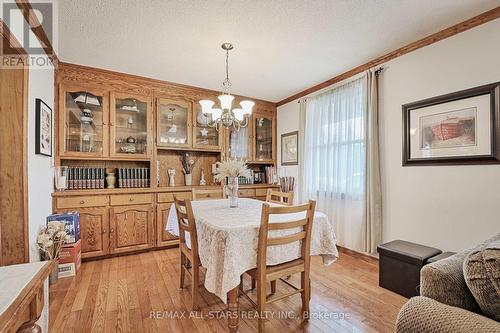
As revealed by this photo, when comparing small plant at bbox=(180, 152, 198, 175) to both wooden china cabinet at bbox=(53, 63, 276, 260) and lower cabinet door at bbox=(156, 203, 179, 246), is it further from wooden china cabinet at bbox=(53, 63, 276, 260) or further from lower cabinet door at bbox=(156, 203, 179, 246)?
lower cabinet door at bbox=(156, 203, 179, 246)

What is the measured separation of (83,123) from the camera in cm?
312

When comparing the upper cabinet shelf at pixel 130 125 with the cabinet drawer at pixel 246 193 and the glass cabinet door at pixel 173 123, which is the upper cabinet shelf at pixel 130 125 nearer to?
the glass cabinet door at pixel 173 123

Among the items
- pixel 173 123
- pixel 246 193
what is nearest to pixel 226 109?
pixel 173 123

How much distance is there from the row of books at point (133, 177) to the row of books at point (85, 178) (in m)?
0.22

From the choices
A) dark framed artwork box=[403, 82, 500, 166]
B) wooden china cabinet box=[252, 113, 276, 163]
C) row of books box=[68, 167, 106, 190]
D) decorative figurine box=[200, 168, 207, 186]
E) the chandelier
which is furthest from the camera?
wooden china cabinet box=[252, 113, 276, 163]

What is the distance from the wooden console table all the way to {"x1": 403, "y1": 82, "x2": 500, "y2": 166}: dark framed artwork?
3040mm

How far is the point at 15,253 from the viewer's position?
1.85 m

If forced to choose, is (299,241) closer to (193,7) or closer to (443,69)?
(193,7)

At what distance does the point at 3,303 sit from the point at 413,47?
137 inches

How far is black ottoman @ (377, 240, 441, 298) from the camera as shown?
2.02 metres

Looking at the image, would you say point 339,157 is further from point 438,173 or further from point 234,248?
point 234,248

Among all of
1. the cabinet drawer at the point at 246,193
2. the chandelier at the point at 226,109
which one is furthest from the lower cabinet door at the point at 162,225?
the chandelier at the point at 226,109

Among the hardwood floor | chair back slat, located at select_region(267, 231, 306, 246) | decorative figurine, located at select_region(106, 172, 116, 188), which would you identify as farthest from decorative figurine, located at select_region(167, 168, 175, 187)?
chair back slat, located at select_region(267, 231, 306, 246)

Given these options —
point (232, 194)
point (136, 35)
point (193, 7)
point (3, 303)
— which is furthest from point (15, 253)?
point (193, 7)
